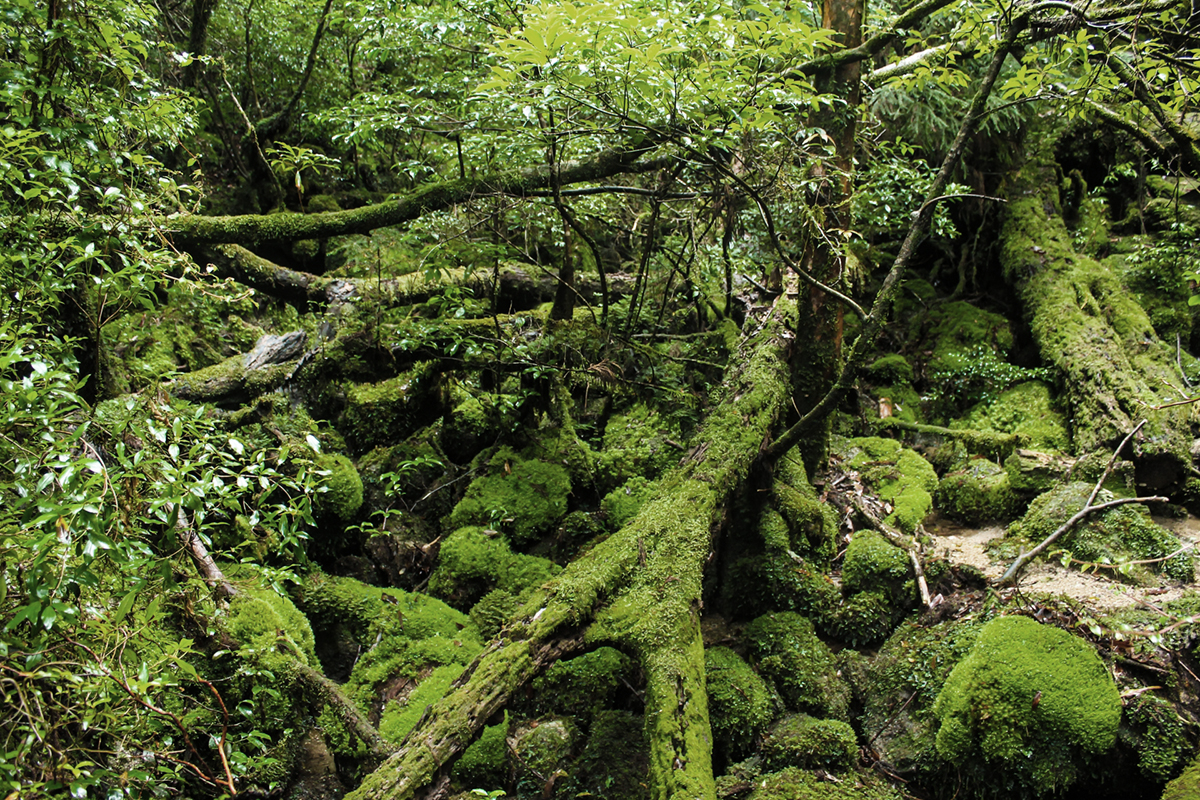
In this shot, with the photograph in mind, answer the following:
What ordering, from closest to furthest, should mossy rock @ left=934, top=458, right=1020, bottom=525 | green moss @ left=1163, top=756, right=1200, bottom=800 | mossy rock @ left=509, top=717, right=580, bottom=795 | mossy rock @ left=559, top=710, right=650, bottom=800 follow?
1. green moss @ left=1163, top=756, right=1200, bottom=800
2. mossy rock @ left=559, top=710, right=650, bottom=800
3. mossy rock @ left=509, top=717, right=580, bottom=795
4. mossy rock @ left=934, top=458, right=1020, bottom=525

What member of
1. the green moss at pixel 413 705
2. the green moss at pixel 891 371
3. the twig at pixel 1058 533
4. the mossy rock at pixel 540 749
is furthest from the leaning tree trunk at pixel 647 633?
the green moss at pixel 891 371

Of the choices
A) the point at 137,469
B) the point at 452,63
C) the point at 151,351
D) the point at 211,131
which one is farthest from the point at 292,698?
the point at 211,131

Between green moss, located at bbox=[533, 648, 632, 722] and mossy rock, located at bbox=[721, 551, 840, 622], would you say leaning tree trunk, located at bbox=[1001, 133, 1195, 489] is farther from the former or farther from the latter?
green moss, located at bbox=[533, 648, 632, 722]

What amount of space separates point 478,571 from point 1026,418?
631 cm

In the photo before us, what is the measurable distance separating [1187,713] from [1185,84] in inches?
133

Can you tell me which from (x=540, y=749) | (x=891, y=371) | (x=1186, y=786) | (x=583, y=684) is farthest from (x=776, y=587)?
(x=891, y=371)

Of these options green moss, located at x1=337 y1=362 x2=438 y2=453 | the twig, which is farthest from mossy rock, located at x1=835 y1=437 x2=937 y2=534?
green moss, located at x1=337 y1=362 x2=438 y2=453

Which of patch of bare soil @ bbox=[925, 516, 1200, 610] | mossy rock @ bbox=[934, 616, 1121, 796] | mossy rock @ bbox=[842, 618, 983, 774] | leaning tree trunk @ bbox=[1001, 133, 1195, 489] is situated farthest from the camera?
leaning tree trunk @ bbox=[1001, 133, 1195, 489]

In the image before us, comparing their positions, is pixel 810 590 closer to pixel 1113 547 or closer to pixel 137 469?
pixel 1113 547

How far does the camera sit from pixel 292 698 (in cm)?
361

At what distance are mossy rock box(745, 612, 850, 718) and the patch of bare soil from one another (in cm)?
140

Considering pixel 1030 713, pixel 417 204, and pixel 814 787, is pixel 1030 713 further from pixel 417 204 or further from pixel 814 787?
pixel 417 204

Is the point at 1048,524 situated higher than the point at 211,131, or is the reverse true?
the point at 211,131

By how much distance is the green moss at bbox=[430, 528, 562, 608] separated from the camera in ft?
16.4
